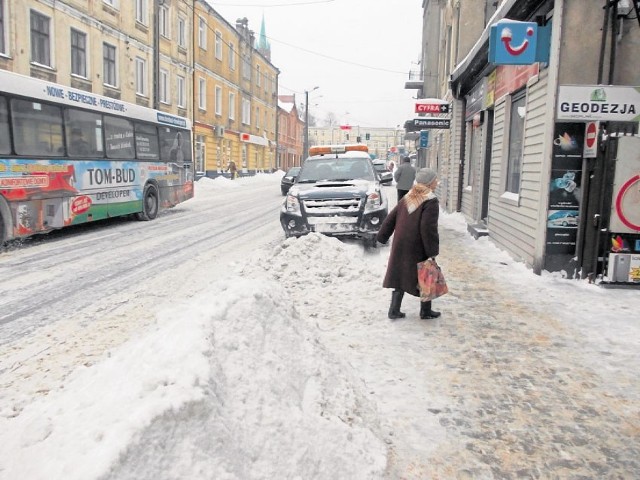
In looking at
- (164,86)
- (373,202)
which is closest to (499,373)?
(373,202)

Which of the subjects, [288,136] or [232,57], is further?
[288,136]

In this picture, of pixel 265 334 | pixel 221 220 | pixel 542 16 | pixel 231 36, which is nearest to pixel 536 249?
pixel 542 16

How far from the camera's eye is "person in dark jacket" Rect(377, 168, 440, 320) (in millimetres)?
5480

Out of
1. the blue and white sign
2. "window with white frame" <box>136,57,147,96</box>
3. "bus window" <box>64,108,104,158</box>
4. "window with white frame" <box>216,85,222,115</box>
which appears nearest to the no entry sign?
"bus window" <box>64,108,104,158</box>

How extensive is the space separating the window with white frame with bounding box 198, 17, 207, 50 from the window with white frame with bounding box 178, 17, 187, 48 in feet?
7.35

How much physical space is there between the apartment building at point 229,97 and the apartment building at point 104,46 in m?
2.37

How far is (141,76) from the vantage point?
1085 inches

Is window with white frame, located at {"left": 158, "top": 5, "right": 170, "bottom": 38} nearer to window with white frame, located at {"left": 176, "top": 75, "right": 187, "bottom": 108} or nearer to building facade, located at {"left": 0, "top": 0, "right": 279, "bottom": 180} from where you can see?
building facade, located at {"left": 0, "top": 0, "right": 279, "bottom": 180}

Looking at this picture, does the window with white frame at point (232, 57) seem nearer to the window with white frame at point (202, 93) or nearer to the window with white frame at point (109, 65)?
the window with white frame at point (202, 93)

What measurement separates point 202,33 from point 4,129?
29.1m

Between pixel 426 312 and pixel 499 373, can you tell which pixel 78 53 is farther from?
pixel 499 373

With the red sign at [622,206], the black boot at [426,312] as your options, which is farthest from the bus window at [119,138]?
the red sign at [622,206]

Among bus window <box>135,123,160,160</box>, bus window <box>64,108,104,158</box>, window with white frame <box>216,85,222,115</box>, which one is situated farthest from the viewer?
window with white frame <box>216,85,222,115</box>

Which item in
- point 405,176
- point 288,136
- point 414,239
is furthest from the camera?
point 288,136
